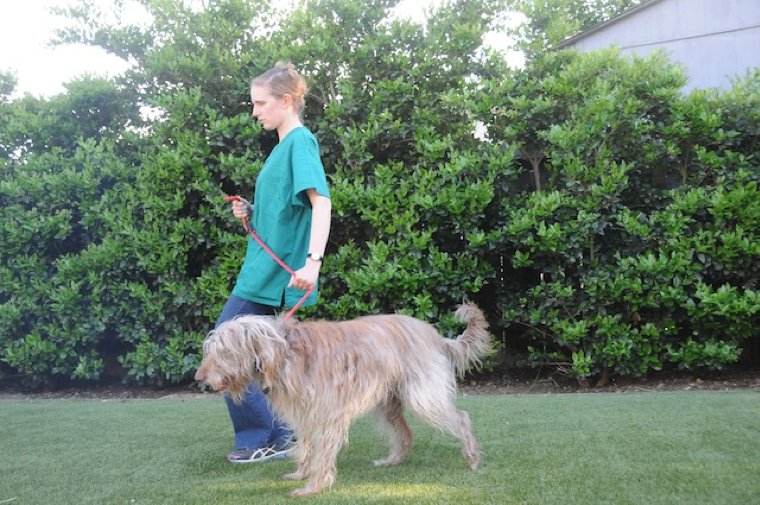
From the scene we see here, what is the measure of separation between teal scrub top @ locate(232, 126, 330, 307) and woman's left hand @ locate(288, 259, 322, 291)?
29 centimetres

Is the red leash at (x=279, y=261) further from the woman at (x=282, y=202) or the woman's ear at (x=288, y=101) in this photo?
the woman's ear at (x=288, y=101)

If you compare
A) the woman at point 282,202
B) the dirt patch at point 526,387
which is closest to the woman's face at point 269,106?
the woman at point 282,202

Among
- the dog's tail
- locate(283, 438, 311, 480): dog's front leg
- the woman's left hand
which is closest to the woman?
the woman's left hand

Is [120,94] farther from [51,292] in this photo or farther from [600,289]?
[600,289]

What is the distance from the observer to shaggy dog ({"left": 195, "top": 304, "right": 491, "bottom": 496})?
366 centimetres

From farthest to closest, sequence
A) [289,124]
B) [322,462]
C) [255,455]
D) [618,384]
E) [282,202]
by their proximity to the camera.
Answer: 1. [618,384]
2. [255,455]
3. [289,124]
4. [282,202]
5. [322,462]

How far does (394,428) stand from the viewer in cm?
429

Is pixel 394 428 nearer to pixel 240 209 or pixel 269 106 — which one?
pixel 240 209

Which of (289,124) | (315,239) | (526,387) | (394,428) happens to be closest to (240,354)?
(315,239)

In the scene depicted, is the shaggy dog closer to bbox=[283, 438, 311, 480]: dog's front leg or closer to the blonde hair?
bbox=[283, 438, 311, 480]: dog's front leg

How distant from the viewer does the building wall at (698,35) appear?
11125mm

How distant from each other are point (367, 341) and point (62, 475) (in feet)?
6.57

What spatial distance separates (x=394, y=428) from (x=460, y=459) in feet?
1.43

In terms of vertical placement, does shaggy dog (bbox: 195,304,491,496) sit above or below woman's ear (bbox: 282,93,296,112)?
below
